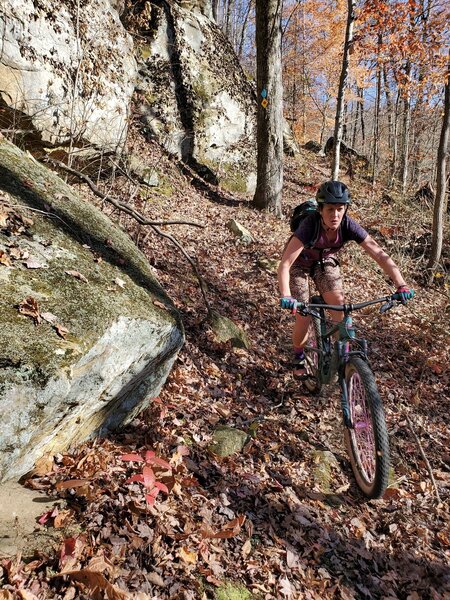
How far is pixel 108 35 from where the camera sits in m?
8.84

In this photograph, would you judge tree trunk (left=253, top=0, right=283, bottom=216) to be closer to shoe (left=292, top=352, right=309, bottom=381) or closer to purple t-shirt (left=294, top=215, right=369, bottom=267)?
shoe (left=292, top=352, right=309, bottom=381)

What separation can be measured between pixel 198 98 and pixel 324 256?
9371 millimetres

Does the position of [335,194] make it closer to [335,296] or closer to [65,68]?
[335,296]

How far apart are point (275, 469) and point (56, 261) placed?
2.85m

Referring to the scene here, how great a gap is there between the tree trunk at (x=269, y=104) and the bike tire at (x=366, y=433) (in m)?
7.84

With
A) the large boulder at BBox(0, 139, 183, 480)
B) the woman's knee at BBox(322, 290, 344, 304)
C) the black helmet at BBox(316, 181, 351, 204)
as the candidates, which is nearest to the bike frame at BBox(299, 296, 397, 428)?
the woman's knee at BBox(322, 290, 344, 304)

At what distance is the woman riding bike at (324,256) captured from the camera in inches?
152

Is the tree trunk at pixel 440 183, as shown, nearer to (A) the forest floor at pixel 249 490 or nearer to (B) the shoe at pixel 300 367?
(A) the forest floor at pixel 249 490

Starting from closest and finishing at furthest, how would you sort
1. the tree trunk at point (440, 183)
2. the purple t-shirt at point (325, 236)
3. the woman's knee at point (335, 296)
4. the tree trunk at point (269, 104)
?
the purple t-shirt at point (325, 236) < the woman's knee at point (335, 296) < the tree trunk at point (440, 183) < the tree trunk at point (269, 104)

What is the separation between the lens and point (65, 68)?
287 inches

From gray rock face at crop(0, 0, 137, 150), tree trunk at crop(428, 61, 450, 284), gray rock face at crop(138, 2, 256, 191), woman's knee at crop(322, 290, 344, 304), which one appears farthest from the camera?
gray rock face at crop(138, 2, 256, 191)

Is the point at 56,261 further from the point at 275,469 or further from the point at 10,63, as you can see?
the point at 10,63

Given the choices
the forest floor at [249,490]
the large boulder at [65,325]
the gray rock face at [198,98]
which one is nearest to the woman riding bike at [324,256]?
the forest floor at [249,490]

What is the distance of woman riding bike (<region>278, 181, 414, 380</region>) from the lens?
3.86 m
